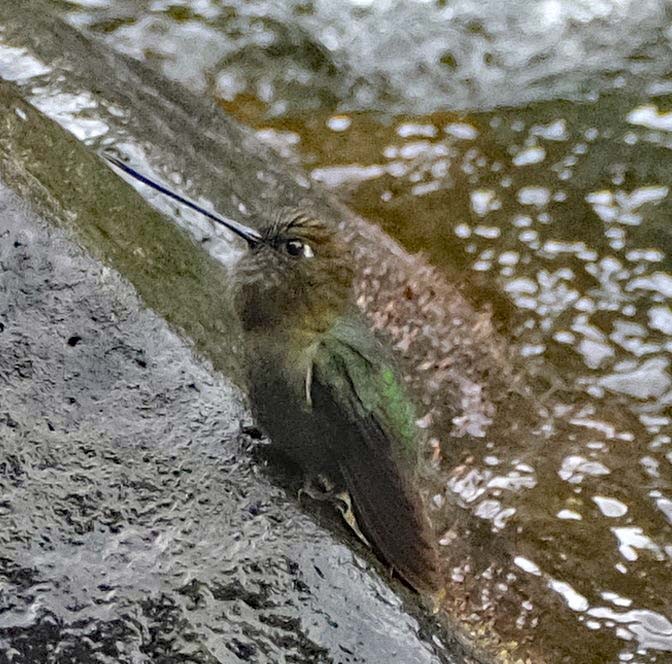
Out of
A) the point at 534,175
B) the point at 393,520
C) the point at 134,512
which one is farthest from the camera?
the point at 534,175

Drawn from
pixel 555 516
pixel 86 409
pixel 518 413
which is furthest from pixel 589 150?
pixel 86 409

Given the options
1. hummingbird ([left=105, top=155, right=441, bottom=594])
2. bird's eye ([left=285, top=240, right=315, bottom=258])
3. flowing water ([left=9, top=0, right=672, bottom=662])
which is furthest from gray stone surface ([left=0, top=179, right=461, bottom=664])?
flowing water ([left=9, top=0, right=672, bottom=662])

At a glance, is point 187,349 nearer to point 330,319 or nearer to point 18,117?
point 330,319

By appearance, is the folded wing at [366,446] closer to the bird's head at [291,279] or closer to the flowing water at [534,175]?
the bird's head at [291,279]

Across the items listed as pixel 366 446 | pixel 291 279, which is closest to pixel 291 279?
pixel 291 279

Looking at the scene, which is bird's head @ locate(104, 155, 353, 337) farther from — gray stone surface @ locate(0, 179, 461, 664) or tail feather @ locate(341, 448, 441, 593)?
tail feather @ locate(341, 448, 441, 593)

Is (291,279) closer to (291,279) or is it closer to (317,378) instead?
(291,279)
